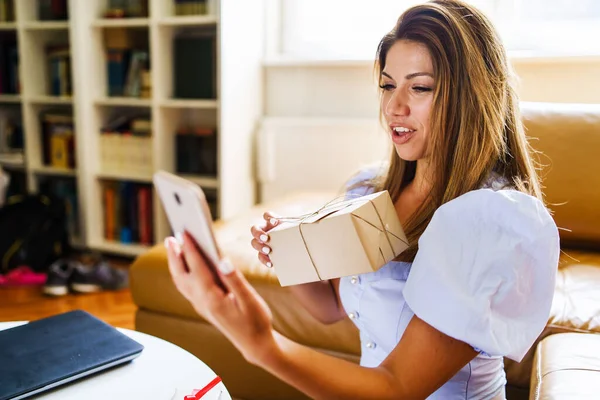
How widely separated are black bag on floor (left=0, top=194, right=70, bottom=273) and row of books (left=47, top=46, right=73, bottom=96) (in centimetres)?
56

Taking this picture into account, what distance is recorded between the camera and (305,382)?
0.71 metres

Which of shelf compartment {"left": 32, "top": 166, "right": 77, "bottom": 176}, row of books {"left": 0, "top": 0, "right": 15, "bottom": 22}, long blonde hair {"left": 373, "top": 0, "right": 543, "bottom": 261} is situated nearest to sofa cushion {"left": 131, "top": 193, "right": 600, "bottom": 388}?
long blonde hair {"left": 373, "top": 0, "right": 543, "bottom": 261}

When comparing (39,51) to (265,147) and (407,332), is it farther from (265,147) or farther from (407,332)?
(407,332)

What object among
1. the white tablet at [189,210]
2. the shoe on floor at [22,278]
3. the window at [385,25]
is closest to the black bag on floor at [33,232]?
the shoe on floor at [22,278]

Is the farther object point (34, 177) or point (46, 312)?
point (34, 177)

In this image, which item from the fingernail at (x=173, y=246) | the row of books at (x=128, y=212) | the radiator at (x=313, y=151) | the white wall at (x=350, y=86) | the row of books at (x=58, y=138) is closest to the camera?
the fingernail at (x=173, y=246)

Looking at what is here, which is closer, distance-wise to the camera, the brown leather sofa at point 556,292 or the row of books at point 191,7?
the brown leather sofa at point 556,292

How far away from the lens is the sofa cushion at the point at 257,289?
4.53 feet

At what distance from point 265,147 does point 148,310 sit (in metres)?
1.17

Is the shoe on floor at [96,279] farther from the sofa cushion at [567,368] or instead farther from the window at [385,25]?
the sofa cushion at [567,368]

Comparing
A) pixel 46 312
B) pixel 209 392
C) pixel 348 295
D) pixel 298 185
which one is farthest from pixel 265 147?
pixel 209 392

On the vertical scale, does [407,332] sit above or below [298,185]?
above

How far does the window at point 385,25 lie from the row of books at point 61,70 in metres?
1.09

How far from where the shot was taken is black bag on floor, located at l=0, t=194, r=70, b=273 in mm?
2574
